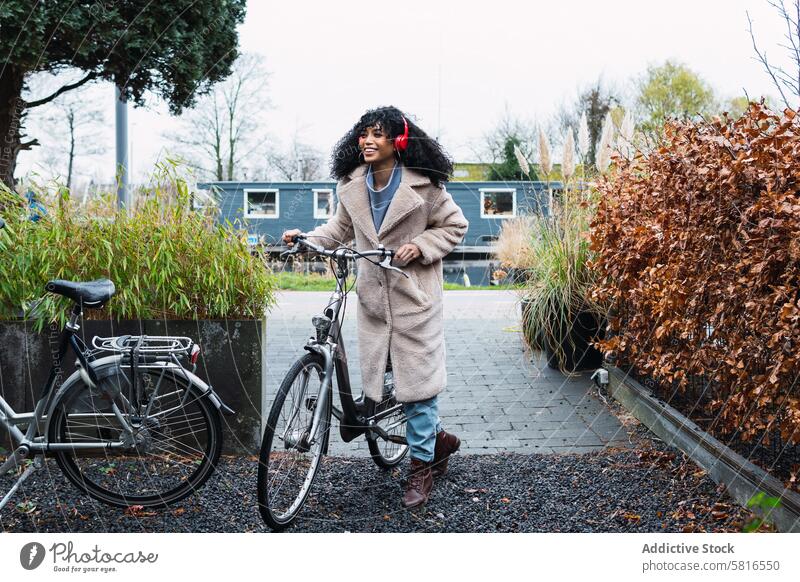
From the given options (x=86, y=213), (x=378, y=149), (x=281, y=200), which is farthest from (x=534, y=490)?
(x=86, y=213)

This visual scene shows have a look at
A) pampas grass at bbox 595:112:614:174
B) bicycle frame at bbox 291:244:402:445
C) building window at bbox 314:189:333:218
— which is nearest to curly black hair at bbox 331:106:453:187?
bicycle frame at bbox 291:244:402:445

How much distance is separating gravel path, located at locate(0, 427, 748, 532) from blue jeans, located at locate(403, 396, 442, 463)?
19 centimetres

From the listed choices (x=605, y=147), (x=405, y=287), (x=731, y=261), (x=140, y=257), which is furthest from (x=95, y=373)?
(x=605, y=147)

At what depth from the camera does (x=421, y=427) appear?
2.61m

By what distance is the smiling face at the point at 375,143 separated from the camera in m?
2.43

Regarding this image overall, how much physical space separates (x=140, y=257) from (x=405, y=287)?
116cm

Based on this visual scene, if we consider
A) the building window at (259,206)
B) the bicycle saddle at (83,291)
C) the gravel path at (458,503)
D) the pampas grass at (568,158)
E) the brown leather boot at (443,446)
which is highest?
the pampas grass at (568,158)

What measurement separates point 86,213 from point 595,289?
7.93 feet

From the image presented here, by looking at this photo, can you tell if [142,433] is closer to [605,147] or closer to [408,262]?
[408,262]

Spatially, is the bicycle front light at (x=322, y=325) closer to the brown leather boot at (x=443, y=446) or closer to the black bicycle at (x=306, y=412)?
the black bicycle at (x=306, y=412)

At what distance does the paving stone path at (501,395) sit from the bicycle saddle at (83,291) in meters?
0.89

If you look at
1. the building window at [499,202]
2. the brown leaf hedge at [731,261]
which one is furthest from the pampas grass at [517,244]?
the brown leaf hedge at [731,261]

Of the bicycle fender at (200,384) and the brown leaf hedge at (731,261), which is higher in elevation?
the brown leaf hedge at (731,261)
